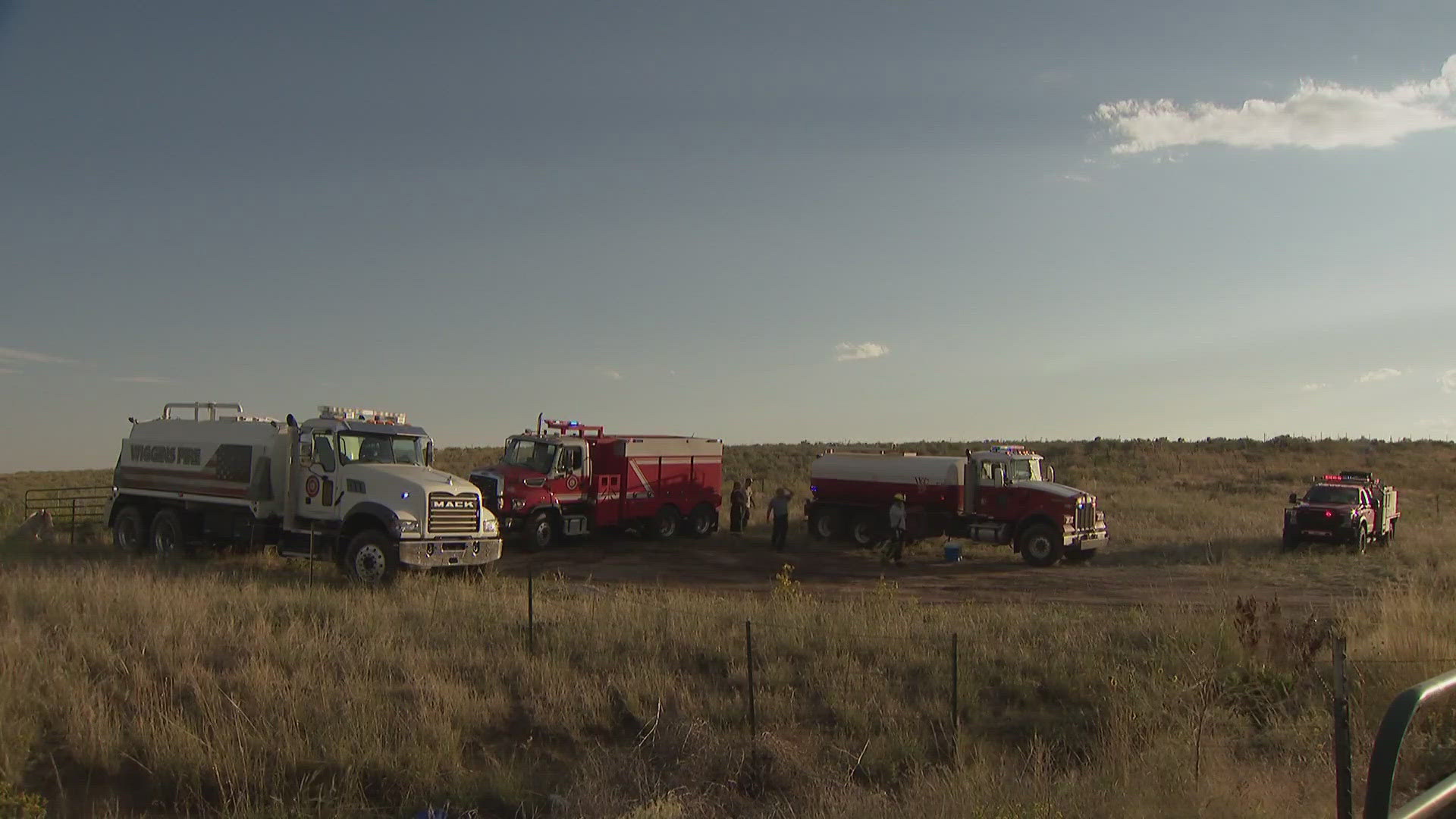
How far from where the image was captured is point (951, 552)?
74.8ft

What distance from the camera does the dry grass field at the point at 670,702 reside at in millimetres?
7441

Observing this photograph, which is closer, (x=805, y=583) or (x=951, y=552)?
(x=805, y=583)

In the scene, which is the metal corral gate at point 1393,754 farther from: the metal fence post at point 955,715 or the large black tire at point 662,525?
the large black tire at point 662,525

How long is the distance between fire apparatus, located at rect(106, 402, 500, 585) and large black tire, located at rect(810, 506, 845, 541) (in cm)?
1089

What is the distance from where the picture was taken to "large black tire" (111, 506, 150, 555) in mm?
21047

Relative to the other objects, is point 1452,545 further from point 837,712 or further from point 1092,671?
point 837,712

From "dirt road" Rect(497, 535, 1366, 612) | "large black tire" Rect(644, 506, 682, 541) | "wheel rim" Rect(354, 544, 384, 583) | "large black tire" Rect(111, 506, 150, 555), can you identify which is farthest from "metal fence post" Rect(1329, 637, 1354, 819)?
"large black tire" Rect(644, 506, 682, 541)

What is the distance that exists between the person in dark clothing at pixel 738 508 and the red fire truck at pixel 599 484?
19.2 inches

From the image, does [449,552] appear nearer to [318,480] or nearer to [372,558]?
[372,558]

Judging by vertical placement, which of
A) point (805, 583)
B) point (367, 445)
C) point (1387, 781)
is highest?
point (367, 445)

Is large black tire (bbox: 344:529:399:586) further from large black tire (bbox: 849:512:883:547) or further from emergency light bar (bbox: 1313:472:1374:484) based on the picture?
emergency light bar (bbox: 1313:472:1374:484)

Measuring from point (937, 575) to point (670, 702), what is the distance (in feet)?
40.4

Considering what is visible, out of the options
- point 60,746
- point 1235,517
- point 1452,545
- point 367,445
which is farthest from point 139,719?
point 1235,517

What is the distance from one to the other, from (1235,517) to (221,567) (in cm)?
2751
